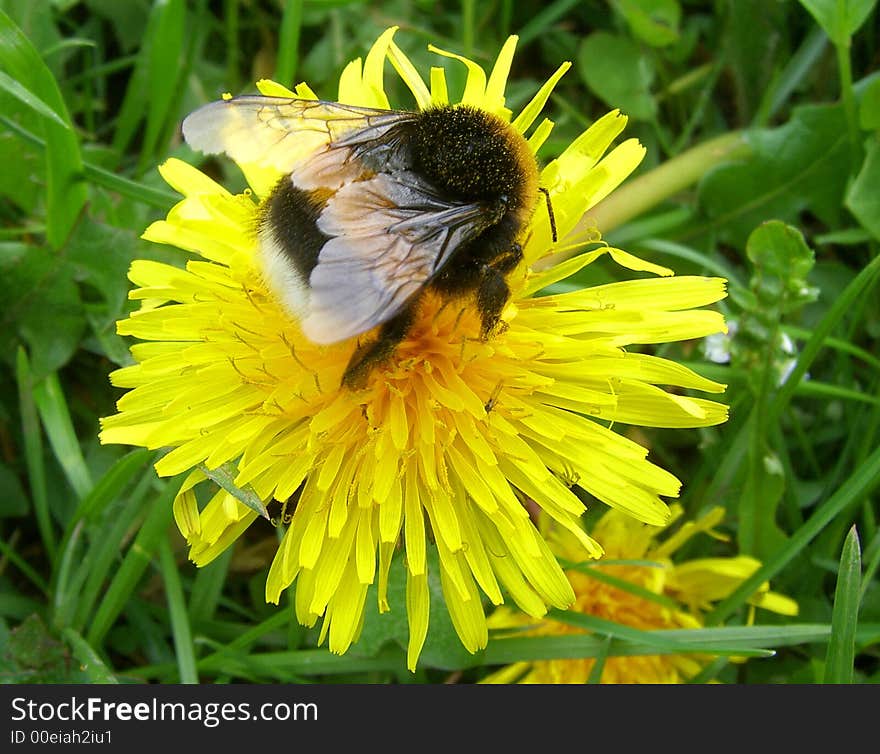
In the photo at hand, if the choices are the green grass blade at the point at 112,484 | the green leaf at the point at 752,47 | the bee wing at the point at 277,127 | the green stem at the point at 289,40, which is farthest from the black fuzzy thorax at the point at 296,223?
the green leaf at the point at 752,47

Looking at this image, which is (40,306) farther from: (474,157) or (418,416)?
(474,157)

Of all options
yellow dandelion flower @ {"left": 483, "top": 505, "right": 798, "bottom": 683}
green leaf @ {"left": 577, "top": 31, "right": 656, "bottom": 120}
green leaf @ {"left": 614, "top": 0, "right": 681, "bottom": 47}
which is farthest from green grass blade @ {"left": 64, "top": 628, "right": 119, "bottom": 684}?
green leaf @ {"left": 614, "top": 0, "right": 681, "bottom": 47}

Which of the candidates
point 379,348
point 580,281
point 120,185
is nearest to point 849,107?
point 580,281

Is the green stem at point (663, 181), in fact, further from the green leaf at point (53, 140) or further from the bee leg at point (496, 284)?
the green leaf at point (53, 140)

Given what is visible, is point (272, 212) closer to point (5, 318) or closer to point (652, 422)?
point (652, 422)

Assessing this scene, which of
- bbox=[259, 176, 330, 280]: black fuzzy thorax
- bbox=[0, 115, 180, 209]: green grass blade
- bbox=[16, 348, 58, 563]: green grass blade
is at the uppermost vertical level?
bbox=[259, 176, 330, 280]: black fuzzy thorax

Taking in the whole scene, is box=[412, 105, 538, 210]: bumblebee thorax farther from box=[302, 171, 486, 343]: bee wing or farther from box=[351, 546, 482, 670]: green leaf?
box=[351, 546, 482, 670]: green leaf

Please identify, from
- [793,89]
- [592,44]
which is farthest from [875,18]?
[592,44]
